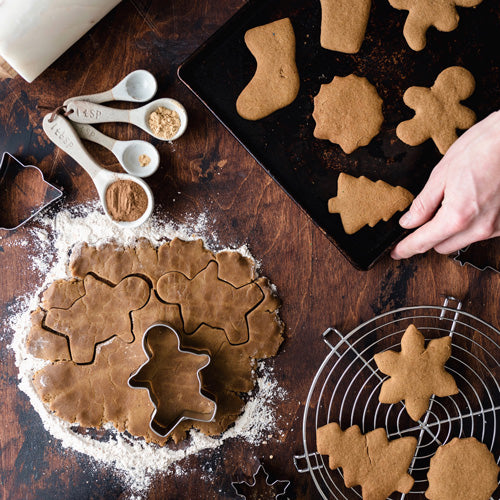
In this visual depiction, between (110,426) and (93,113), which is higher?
(93,113)

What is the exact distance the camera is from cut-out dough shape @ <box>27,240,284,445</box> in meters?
1.43

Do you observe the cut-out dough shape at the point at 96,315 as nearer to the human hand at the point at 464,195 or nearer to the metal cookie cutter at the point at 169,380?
the metal cookie cutter at the point at 169,380

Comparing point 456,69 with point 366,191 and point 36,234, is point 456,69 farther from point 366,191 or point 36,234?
point 36,234

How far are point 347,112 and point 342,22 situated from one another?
259mm

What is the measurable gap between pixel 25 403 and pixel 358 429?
1044 millimetres

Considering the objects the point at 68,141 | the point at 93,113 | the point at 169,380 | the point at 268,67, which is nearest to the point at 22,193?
the point at 68,141

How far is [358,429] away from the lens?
1.37 meters

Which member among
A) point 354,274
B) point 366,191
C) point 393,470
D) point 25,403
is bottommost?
point 393,470

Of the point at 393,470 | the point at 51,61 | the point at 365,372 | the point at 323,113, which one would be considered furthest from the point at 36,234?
the point at 393,470

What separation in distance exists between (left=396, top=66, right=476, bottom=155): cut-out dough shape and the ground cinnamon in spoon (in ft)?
2.63

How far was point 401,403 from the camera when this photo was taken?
4.68ft

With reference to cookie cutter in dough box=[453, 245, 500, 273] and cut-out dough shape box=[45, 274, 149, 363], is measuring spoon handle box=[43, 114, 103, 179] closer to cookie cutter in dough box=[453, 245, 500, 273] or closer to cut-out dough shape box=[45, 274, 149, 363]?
cut-out dough shape box=[45, 274, 149, 363]

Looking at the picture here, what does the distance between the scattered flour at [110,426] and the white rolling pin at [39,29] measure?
44 centimetres

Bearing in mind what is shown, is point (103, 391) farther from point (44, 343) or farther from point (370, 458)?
point (370, 458)
